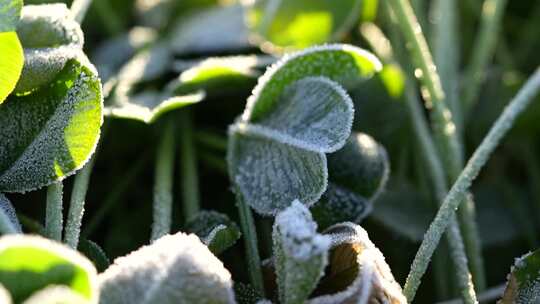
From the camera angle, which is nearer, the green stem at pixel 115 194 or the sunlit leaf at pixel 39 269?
Result: the sunlit leaf at pixel 39 269

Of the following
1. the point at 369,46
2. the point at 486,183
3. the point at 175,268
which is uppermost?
the point at 175,268

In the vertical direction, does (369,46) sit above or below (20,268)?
below

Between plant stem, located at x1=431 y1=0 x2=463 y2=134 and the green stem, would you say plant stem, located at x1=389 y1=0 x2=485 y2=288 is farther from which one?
the green stem

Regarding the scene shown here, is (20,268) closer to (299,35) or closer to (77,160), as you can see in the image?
(77,160)

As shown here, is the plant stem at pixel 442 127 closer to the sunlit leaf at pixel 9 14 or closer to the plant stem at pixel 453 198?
the plant stem at pixel 453 198

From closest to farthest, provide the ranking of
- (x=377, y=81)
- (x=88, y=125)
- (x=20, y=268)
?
(x=20, y=268) → (x=88, y=125) → (x=377, y=81)

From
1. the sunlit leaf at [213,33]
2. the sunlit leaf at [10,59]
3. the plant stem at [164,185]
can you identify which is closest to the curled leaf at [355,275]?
the plant stem at [164,185]

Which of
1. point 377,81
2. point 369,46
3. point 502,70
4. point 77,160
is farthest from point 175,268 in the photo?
point 502,70
